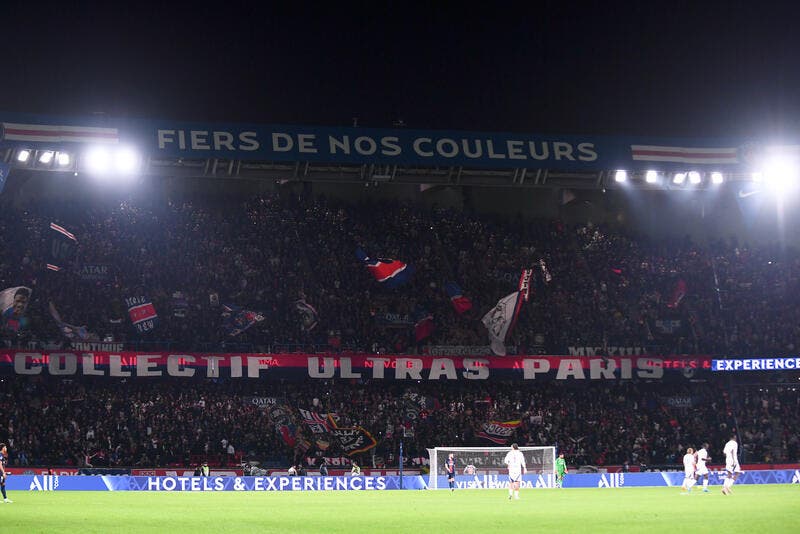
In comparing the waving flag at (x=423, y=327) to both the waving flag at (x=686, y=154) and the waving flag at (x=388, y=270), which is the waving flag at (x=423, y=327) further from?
the waving flag at (x=686, y=154)

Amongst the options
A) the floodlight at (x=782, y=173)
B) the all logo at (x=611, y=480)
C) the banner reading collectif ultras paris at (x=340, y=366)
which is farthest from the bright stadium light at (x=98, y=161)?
the floodlight at (x=782, y=173)

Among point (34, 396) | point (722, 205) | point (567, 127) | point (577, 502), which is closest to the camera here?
point (577, 502)

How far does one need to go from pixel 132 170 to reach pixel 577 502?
2436 cm

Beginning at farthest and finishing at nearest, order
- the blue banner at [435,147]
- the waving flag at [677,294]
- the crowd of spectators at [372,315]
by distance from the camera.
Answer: the waving flag at [677,294] → the crowd of spectators at [372,315] → the blue banner at [435,147]

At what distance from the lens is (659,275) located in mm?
58250

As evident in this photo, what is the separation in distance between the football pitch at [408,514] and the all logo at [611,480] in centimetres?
1348

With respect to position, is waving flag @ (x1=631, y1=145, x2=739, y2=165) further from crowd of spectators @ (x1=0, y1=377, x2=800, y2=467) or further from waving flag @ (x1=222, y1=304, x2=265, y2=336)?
waving flag @ (x1=222, y1=304, x2=265, y2=336)

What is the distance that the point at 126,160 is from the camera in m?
42.2

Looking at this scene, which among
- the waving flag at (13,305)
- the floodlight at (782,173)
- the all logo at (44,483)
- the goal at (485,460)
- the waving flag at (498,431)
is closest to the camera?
the all logo at (44,483)

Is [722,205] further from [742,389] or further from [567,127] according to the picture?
[567,127]

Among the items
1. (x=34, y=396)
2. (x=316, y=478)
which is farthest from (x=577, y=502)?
(x=34, y=396)

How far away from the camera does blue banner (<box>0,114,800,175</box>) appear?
43.2 meters

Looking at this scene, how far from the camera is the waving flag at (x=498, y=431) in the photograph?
50.5 metres

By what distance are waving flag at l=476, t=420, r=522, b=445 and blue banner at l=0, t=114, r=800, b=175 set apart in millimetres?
13868
